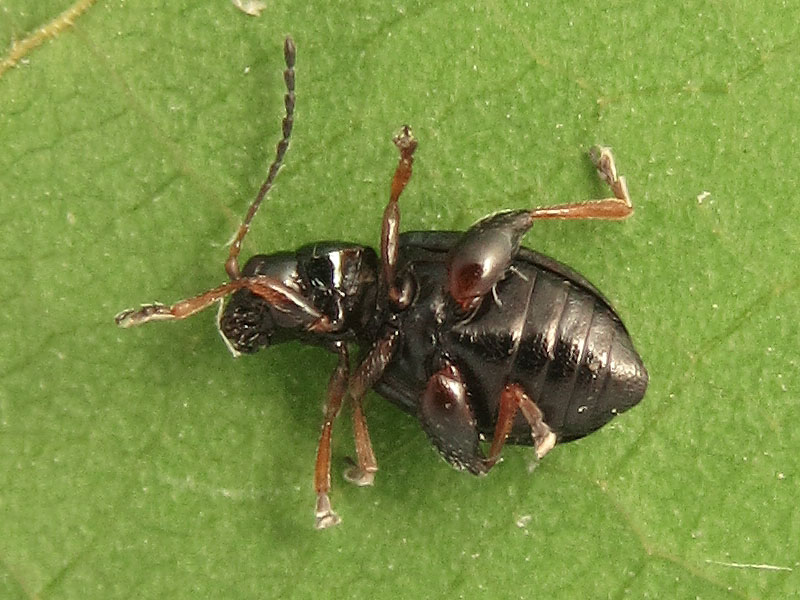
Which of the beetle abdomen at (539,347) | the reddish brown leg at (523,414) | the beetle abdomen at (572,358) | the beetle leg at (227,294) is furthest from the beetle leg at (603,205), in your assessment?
the beetle leg at (227,294)

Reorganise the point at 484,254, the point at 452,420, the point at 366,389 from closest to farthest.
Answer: the point at 484,254 → the point at 452,420 → the point at 366,389

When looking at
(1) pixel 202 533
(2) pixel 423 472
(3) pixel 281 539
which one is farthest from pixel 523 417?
(1) pixel 202 533

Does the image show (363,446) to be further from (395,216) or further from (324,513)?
(395,216)

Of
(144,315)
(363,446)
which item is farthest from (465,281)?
(144,315)

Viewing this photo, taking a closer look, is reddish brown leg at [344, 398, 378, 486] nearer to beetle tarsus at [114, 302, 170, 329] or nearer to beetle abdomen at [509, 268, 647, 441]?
beetle abdomen at [509, 268, 647, 441]

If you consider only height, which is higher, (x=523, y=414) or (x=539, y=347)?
(x=539, y=347)

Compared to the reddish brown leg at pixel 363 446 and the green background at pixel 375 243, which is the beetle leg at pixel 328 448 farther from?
the green background at pixel 375 243

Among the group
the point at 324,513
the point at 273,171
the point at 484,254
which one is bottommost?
the point at 324,513

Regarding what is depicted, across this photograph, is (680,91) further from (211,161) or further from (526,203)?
(211,161)
